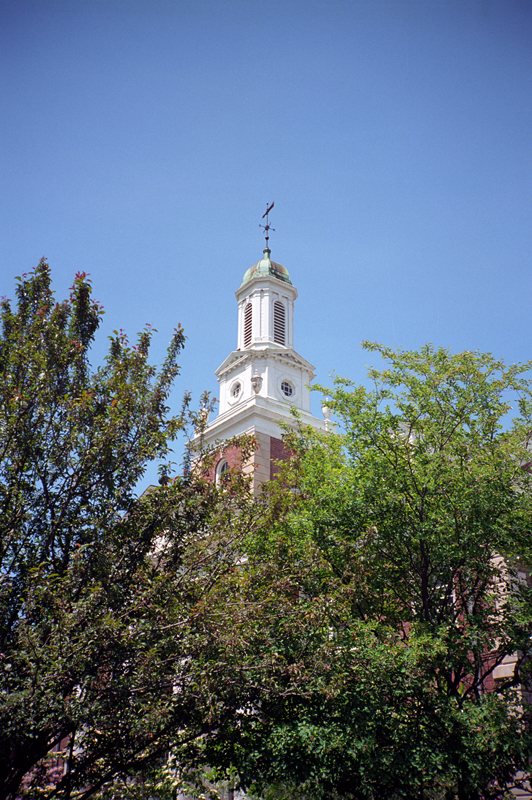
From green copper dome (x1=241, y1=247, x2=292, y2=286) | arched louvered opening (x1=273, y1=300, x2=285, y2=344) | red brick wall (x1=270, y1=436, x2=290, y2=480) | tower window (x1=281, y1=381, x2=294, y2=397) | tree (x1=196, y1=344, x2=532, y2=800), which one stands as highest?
green copper dome (x1=241, y1=247, x2=292, y2=286)

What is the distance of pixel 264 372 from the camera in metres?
34.0

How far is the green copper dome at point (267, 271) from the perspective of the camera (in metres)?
38.3

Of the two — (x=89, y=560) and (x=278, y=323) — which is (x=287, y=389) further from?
(x=89, y=560)

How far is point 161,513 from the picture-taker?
37.9 feet

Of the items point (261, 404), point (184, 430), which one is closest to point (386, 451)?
point (184, 430)

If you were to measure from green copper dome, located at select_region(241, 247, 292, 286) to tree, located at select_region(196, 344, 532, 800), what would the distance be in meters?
22.8

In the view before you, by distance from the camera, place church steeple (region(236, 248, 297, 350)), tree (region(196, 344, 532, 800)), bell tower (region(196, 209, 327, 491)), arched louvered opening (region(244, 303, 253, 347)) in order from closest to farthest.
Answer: tree (region(196, 344, 532, 800)) < bell tower (region(196, 209, 327, 491)) < church steeple (region(236, 248, 297, 350)) < arched louvered opening (region(244, 303, 253, 347))

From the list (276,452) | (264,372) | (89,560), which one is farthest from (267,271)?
(89,560)

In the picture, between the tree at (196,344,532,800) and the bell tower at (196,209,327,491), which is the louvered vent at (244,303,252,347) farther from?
the tree at (196,344,532,800)

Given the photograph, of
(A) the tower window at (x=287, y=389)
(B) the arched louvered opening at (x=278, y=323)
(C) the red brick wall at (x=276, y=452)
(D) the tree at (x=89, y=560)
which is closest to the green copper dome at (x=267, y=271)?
(B) the arched louvered opening at (x=278, y=323)

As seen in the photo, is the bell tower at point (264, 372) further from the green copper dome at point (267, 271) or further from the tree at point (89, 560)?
the tree at point (89, 560)

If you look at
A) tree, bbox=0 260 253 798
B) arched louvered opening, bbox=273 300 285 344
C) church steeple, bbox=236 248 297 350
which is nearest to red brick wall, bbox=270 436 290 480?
church steeple, bbox=236 248 297 350

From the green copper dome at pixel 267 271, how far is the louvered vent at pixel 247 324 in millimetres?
1931

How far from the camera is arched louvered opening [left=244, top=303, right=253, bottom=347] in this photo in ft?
121
